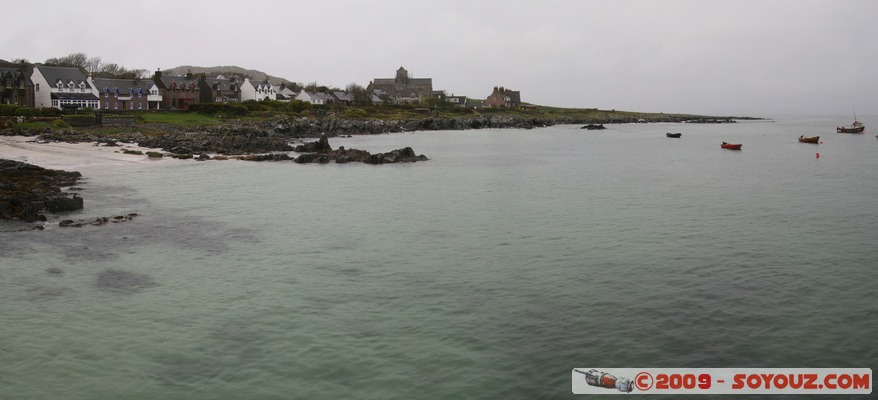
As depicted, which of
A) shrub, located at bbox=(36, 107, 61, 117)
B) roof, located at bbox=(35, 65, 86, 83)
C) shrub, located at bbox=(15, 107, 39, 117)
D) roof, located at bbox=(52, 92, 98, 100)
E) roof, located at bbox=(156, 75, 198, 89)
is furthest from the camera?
roof, located at bbox=(156, 75, 198, 89)

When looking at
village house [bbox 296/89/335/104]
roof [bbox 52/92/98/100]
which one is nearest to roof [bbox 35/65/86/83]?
roof [bbox 52/92/98/100]

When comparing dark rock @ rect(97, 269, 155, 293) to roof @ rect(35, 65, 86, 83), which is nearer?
dark rock @ rect(97, 269, 155, 293)

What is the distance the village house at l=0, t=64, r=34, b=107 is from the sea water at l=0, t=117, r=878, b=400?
8861cm

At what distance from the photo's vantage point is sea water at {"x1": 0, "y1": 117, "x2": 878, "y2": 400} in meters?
15.1

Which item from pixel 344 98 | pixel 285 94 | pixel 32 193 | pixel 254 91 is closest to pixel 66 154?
pixel 32 193

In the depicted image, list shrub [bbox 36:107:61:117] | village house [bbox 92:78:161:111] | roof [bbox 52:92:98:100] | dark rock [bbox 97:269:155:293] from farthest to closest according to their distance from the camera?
village house [bbox 92:78:161:111]
roof [bbox 52:92:98:100]
shrub [bbox 36:107:61:117]
dark rock [bbox 97:269:155:293]

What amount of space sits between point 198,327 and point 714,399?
1287 centimetres

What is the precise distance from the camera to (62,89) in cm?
11662

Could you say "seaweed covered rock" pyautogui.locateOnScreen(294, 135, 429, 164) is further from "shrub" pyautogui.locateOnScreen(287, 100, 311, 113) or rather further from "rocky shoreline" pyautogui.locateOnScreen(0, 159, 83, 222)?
"shrub" pyautogui.locateOnScreen(287, 100, 311, 113)

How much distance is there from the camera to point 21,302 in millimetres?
19406

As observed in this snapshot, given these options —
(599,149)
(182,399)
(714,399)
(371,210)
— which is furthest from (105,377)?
(599,149)

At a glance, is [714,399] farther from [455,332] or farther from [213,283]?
[213,283]

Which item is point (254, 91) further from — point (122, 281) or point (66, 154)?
point (122, 281)

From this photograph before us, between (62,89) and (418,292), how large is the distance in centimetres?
11842
